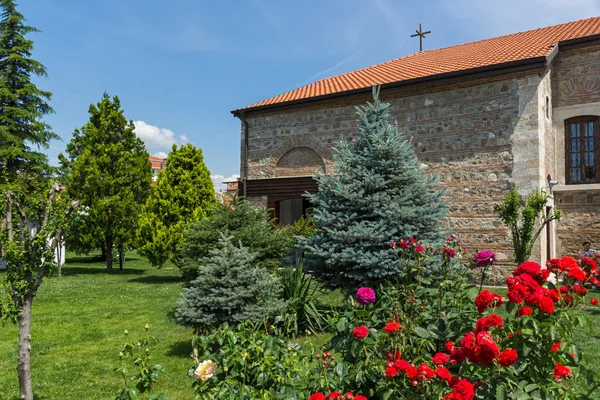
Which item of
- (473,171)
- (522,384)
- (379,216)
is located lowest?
(522,384)

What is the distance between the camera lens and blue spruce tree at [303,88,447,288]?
6.95 metres

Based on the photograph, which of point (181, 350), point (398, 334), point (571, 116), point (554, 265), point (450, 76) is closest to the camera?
point (554, 265)

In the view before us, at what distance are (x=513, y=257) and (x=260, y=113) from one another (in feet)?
31.1

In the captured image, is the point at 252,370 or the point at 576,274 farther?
the point at 252,370

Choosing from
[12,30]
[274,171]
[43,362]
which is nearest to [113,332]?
[43,362]

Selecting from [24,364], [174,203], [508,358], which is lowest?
[24,364]

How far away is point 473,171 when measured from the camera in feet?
39.4

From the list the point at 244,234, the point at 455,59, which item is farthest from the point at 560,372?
the point at 455,59

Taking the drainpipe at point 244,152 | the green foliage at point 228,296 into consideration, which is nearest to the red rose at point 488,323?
the green foliage at point 228,296

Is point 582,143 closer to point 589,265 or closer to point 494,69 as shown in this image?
point 494,69

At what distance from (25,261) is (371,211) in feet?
16.3

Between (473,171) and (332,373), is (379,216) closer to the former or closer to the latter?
(332,373)

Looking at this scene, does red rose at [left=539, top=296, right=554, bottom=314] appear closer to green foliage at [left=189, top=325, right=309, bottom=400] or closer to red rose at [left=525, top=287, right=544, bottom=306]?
red rose at [left=525, top=287, right=544, bottom=306]

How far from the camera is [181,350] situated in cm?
612
